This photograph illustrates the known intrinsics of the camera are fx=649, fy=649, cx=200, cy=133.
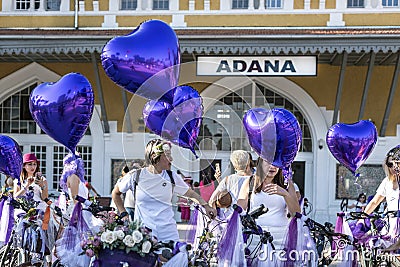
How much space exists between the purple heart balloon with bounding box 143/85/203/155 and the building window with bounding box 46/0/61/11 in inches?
446

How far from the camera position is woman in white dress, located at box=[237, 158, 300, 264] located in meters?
4.79

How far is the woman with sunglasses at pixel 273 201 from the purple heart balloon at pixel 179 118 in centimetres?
72

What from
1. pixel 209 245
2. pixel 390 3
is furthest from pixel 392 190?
pixel 390 3

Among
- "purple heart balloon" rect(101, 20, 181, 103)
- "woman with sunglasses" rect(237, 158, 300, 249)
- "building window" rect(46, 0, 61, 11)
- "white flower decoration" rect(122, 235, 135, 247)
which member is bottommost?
"white flower decoration" rect(122, 235, 135, 247)

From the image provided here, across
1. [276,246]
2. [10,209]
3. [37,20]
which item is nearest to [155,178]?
[276,246]

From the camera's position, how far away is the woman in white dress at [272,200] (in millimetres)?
4789

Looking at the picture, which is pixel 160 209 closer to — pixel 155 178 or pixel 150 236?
pixel 155 178

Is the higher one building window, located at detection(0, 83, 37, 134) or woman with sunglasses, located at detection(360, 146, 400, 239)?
building window, located at detection(0, 83, 37, 134)

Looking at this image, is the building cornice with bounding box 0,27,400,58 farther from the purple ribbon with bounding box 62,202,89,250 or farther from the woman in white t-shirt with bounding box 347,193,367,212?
the purple ribbon with bounding box 62,202,89,250

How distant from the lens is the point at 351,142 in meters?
7.08

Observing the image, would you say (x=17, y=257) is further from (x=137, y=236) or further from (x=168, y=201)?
(x=137, y=236)

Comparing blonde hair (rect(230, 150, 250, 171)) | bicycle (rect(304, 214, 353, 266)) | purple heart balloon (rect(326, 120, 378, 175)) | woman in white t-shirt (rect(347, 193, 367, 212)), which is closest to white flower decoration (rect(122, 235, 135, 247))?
bicycle (rect(304, 214, 353, 266))

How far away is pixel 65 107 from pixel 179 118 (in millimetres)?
937

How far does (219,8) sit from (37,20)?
176 inches
